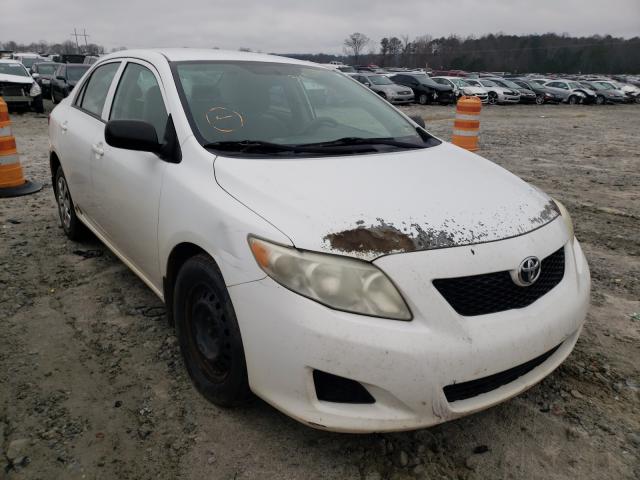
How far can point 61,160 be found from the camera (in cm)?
416

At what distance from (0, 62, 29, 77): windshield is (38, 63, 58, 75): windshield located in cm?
529

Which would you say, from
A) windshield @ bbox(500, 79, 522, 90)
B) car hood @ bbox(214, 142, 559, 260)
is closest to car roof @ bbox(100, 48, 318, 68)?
car hood @ bbox(214, 142, 559, 260)

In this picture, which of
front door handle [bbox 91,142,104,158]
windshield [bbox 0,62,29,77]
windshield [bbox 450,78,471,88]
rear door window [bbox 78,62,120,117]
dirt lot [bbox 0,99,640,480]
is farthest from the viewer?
windshield [bbox 450,78,471,88]

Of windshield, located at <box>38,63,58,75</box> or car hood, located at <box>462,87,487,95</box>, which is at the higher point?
windshield, located at <box>38,63,58,75</box>

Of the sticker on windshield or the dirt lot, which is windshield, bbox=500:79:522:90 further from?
the sticker on windshield

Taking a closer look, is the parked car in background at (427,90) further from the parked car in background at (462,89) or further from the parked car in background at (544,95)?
the parked car in background at (544,95)

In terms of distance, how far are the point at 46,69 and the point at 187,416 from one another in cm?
2248

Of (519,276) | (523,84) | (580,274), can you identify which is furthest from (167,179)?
(523,84)

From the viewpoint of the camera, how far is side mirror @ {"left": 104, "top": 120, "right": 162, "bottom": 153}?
99.4 inches

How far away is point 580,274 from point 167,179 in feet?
6.61

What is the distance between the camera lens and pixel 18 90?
14344 millimetres

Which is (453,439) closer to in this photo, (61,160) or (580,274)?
(580,274)

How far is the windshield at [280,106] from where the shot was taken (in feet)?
8.79

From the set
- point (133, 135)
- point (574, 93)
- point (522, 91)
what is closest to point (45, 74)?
point (133, 135)
